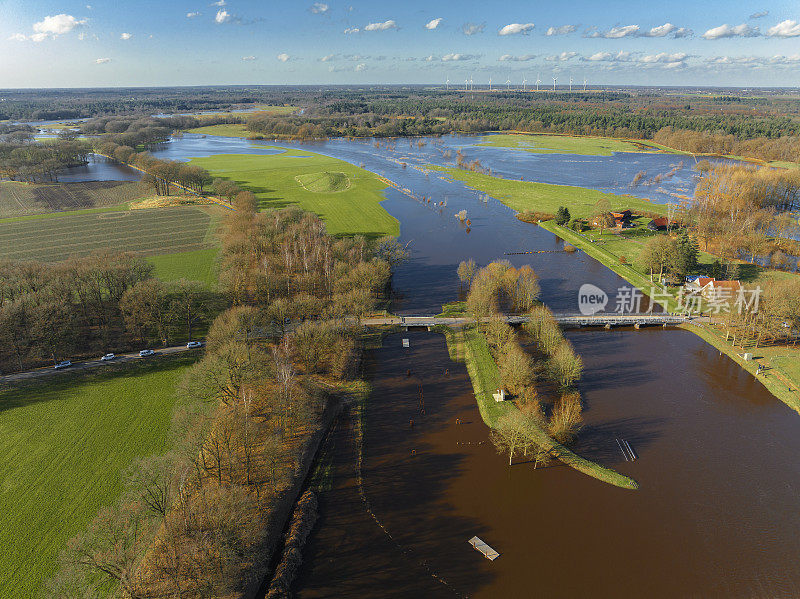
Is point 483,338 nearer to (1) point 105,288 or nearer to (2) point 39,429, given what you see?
(2) point 39,429

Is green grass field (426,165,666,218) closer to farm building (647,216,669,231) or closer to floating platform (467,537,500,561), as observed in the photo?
farm building (647,216,669,231)

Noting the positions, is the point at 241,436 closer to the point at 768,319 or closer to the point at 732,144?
the point at 768,319

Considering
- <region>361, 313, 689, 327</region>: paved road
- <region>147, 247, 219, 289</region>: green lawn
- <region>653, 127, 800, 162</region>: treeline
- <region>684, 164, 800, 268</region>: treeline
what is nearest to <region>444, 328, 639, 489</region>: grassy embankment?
<region>361, 313, 689, 327</region>: paved road

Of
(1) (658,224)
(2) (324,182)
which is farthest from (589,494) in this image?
(2) (324,182)

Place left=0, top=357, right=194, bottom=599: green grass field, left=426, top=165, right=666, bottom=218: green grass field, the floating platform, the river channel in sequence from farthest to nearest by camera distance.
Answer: left=426, top=165, right=666, bottom=218: green grass field → the floating platform → left=0, top=357, right=194, bottom=599: green grass field → the river channel

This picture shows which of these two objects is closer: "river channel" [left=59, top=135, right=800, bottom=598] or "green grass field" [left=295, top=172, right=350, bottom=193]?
"river channel" [left=59, top=135, right=800, bottom=598]

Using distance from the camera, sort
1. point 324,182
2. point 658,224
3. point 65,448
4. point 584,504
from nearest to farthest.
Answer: point 584,504
point 65,448
point 658,224
point 324,182
